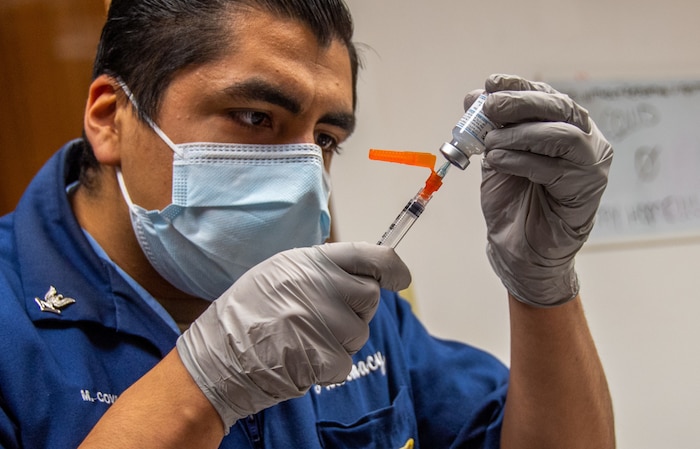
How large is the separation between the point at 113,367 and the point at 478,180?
1.17 meters

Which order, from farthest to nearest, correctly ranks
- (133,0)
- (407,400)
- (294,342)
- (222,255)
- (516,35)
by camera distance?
(516,35)
(407,400)
(133,0)
(222,255)
(294,342)

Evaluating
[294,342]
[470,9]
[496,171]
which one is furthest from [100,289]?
[470,9]

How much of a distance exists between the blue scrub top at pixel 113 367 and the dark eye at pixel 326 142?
37 cm

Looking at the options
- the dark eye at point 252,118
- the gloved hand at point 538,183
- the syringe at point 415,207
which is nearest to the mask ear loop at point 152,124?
the dark eye at point 252,118

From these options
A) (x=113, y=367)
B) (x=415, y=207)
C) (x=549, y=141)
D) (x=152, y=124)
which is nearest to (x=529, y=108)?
(x=549, y=141)

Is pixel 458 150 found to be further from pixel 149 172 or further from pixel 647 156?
pixel 647 156

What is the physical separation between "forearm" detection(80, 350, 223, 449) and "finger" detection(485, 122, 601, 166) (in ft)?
1.70

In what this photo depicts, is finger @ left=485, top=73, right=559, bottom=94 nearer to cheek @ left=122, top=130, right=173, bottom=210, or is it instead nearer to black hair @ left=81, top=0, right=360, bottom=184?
black hair @ left=81, top=0, right=360, bottom=184

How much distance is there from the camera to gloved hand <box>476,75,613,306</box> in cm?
77

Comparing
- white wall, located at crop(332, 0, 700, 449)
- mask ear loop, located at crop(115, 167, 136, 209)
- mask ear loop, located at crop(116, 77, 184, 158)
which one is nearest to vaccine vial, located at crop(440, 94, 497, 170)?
mask ear loop, located at crop(116, 77, 184, 158)

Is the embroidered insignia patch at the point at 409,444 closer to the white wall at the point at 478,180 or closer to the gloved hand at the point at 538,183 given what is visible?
the gloved hand at the point at 538,183

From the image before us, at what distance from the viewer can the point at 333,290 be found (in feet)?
2.56

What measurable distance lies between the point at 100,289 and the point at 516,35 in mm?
1422

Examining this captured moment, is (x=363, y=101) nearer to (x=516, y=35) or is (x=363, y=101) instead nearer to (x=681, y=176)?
(x=516, y=35)
